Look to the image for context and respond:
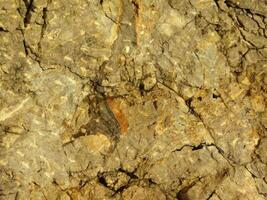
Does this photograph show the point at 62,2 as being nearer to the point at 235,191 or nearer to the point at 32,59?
the point at 32,59

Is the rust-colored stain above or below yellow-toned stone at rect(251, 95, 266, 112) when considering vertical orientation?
below

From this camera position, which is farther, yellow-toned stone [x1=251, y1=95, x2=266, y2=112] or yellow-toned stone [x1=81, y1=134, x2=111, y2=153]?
yellow-toned stone [x1=251, y1=95, x2=266, y2=112]

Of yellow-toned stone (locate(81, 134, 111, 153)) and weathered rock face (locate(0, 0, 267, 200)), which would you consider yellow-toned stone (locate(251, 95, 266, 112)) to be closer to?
weathered rock face (locate(0, 0, 267, 200))

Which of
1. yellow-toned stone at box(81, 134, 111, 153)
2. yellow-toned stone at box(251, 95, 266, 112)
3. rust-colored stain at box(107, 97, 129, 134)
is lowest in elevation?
yellow-toned stone at box(81, 134, 111, 153)

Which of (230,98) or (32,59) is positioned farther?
(230,98)

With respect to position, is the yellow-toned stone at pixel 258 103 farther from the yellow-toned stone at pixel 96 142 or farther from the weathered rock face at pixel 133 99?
the yellow-toned stone at pixel 96 142

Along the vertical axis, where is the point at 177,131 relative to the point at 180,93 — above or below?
below

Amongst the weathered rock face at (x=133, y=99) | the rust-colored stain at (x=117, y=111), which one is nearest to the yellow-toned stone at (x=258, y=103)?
the weathered rock face at (x=133, y=99)

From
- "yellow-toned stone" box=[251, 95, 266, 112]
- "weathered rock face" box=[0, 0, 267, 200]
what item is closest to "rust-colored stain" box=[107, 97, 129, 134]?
"weathered rock face" box=[0, 0, 267, 200]

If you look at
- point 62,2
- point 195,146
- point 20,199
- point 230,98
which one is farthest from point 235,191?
point 62,2
